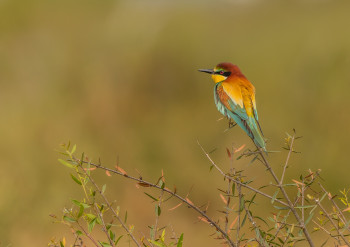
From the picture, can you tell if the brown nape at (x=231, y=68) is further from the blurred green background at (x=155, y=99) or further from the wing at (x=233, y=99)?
the blurred green background at (x=155, y=99)

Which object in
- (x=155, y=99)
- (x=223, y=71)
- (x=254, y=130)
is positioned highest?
(x=223, y=71)

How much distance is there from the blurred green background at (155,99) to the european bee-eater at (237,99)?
92.0 inches

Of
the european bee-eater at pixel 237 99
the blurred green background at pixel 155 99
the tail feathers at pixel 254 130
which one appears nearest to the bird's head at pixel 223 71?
the european bee-eater at pixel 237 99

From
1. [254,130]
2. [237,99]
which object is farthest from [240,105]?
[254,130]

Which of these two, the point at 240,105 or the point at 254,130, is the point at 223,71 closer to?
the point at 240,105

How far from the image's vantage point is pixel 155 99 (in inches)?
235

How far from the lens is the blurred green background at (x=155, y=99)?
534 cm

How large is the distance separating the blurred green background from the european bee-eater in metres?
2.34

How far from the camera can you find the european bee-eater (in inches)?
99.1

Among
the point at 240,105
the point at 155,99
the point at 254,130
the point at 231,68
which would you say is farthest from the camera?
the point at 155,99

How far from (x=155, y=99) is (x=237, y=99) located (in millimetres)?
3367

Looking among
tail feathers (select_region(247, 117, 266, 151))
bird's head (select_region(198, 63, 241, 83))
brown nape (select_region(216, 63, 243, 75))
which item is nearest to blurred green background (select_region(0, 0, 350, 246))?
bird's head (select_region(198, 63, 241, 83))

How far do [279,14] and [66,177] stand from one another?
11.0 ft

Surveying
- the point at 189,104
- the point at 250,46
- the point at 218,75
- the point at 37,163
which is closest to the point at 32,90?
the point at 37,163
